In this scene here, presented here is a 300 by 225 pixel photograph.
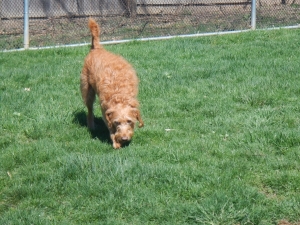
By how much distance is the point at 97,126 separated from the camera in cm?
738

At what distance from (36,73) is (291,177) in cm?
514

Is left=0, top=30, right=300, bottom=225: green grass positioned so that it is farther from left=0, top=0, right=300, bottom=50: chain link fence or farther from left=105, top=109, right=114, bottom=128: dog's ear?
left=0, top=0, right=300, bottom=50: chain link fence

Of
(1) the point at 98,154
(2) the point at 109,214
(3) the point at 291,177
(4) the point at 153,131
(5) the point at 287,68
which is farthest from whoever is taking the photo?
(5) the point at 287,68

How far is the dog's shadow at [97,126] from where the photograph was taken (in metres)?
6.98

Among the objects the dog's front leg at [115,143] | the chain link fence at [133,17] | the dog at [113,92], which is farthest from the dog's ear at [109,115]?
the chain link fence at [133,17]

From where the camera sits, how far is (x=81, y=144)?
6.60 meters

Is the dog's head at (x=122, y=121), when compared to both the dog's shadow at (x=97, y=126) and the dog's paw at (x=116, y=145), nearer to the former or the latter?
the dog's paw at (x=116, y=145)

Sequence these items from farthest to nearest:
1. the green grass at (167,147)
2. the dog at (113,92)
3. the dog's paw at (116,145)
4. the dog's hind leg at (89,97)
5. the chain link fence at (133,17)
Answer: the chain link fence at (133,17)
the dog's hind leg at (89,97)
the dog at (113,92)
the dog's paw at (116,145)
the green grass at (167,147)

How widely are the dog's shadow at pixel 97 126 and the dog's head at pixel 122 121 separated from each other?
0.97ft

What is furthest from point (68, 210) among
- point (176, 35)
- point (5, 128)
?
point (176, 35)

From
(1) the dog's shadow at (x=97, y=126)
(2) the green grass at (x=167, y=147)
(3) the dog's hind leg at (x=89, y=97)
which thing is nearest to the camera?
(2) the green grass at (x=167, y=147)

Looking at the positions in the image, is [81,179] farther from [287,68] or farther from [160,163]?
[287,68]

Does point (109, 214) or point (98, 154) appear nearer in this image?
point (109, 214)

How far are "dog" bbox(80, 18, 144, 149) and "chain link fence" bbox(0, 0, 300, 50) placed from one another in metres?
4.71
